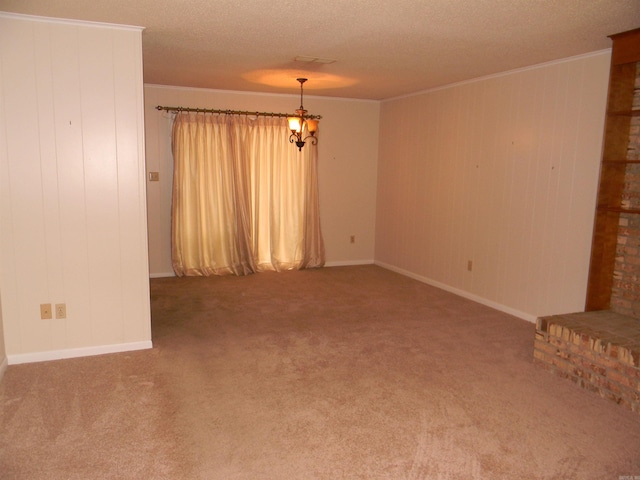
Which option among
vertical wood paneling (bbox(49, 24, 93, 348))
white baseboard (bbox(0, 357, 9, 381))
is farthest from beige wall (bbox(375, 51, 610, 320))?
white baseboard (bbox(0, 357, 9, 381))

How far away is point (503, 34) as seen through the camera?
11.3 feet

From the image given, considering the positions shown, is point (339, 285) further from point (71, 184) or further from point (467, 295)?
point (71, 184)

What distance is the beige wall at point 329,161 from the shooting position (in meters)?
5.96

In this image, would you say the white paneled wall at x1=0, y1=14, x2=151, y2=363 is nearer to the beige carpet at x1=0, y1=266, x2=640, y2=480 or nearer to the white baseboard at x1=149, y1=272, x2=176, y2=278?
the beige carpet at x1=0, y1=266, x2=640, y2=480

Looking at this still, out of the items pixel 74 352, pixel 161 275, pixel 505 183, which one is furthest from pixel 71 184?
pixel 505 183

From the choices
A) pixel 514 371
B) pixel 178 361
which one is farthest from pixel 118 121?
pixel 514 371

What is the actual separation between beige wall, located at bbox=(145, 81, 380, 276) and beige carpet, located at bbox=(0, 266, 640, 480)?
2.11 m

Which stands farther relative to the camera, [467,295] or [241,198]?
[241,198]

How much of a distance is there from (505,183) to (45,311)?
422cm

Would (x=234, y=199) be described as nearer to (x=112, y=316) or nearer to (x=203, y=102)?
(x=203, y=102)

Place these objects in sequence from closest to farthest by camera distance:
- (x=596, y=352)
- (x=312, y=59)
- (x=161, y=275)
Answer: (x=596, y=352) → (x=312, y=59) → (x=161, y=275)

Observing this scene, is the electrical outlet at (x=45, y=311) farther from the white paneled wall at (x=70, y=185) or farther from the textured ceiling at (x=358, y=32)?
the textured ceiling at (x=358, y=32)

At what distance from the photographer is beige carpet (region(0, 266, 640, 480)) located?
2301 millimetres

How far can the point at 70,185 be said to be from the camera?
3.42m
